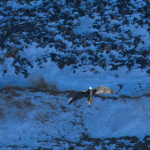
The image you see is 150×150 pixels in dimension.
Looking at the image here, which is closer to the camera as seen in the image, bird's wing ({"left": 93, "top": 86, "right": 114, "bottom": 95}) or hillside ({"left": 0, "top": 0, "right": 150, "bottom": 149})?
bird's wing ({"left": 93, "top": 86, "right": 114, "bottom": 95})

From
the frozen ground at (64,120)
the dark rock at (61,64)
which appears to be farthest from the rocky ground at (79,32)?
the frozen ground at (64,120)

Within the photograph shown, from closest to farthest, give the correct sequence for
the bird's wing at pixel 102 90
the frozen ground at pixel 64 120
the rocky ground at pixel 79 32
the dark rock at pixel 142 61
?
1. the bird's wing at pixel 102 90
2. the frozen ground at pixel 64 120
3. the dark rock at pixel 142 61
4. the rocky ground at pixel 79 32

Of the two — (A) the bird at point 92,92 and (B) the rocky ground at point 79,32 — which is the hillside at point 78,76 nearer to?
(B) the rocky ground at point 79,32

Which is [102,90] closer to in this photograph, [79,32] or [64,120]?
[64,120]

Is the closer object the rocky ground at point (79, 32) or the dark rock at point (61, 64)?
the dark rock at point (61, 64)

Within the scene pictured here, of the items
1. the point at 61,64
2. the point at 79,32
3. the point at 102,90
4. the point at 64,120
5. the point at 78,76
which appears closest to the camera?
the point at 102,90

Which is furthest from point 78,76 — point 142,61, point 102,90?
point 142,61

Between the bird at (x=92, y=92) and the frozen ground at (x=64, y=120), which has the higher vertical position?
the bird at (x=92, y=92)

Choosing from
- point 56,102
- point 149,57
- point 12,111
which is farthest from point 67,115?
point 149,57

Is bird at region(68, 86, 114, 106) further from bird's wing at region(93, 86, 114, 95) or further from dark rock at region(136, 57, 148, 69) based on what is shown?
dark rock at region(136, 57, 148, 69)

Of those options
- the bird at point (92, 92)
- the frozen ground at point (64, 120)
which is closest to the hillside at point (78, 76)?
the frozen ground at point (64, 120)

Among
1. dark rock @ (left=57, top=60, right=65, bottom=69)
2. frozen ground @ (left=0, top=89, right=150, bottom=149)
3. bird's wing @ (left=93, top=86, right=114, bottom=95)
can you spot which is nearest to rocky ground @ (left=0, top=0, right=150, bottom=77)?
dark rock @ (left=57, top=60, right=65, bottom=69)

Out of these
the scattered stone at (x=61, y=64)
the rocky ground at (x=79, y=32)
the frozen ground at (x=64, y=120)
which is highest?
the rocky ground at (x=79, y=32)

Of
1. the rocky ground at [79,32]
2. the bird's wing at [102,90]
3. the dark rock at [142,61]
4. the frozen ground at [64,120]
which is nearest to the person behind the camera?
the bird's wing at [102,90]
